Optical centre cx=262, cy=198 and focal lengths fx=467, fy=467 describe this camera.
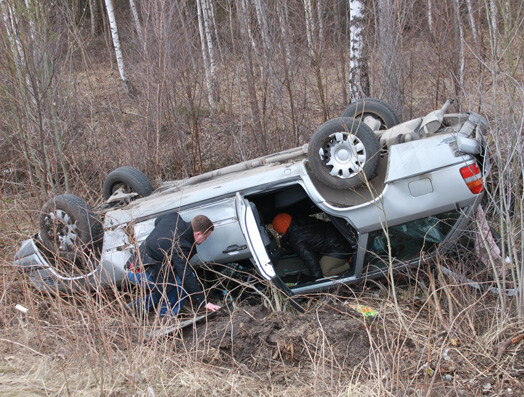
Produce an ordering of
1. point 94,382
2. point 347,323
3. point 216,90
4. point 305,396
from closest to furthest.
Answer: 1. point 305,396
2. point 94,382
3. point 347,323
4. point 216,90

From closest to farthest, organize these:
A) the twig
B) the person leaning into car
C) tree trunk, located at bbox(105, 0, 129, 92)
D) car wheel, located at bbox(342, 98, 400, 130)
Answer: the twig, the person leaning into car, car wheel, located at bbox(342, 98, 400, 130), tree trunk, located at bbox(105, 0, 129, 92)

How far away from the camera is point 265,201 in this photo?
5.13m

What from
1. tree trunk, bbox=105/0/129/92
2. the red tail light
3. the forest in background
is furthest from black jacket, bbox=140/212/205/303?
tree trunk, bbox=105/0/129/92

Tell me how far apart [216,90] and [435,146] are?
715 cm

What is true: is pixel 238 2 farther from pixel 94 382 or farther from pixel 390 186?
pixel 94 382

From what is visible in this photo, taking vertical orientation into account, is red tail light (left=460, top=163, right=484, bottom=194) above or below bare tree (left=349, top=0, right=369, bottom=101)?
below

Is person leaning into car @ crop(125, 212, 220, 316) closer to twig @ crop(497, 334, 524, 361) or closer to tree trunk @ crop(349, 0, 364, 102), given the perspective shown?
twig @ crop(497, 334, 524, 361)

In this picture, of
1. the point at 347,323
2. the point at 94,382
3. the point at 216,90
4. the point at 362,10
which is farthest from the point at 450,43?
the point at 94,382

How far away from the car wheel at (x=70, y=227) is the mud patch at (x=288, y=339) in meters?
1.49

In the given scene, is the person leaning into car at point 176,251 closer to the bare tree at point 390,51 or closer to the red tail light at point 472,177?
the red tail light at point 472,177

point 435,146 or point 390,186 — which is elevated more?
point 435,146

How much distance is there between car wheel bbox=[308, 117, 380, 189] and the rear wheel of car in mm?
2266

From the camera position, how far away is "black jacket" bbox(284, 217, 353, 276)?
481 centimetres

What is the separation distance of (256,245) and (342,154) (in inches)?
44.4
